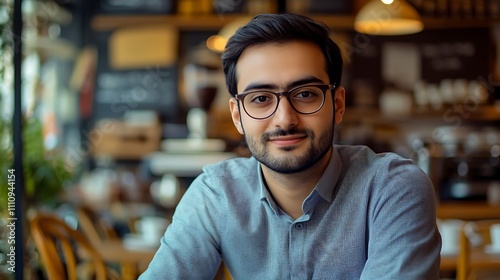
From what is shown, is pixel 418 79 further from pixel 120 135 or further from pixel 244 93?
pixel 244 93

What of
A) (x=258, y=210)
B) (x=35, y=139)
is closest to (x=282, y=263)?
(x=258, y=210)

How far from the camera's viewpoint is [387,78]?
21.6ft

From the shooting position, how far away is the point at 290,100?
155cm

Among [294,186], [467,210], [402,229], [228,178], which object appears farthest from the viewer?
[467,210]

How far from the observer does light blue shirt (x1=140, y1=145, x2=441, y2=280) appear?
1516mm

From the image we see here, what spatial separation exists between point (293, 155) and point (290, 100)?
0.11 m

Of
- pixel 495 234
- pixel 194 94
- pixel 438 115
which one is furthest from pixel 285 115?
pixel 438 115

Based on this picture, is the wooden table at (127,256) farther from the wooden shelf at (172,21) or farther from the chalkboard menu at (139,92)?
the wooden shelf at (172,21)

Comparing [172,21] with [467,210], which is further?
[172,21]

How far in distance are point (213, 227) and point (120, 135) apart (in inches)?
195

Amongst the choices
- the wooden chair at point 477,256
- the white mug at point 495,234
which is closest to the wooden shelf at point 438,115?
the wooden chair at point 477,256

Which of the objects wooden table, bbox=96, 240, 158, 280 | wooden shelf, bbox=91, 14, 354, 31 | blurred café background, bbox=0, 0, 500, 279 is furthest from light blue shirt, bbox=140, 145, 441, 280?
wooden shelf, bbox=91, 14, 354, 31

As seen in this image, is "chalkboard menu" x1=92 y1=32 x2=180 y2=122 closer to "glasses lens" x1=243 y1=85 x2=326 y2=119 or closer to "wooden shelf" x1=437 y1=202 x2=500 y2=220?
"wooden shelf" x1=437 y1=202 x2=500 y2=220

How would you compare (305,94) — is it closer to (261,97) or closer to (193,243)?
(261,97)
